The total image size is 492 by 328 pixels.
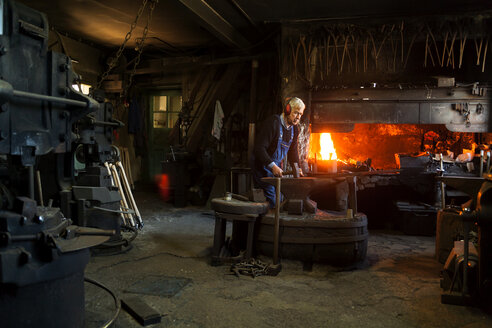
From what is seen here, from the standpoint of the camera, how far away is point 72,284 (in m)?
2.66

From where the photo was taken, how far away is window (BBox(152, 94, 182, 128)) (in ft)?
37.0

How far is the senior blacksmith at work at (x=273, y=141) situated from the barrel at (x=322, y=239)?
882 millimetres

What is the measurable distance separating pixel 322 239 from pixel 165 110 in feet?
25.8

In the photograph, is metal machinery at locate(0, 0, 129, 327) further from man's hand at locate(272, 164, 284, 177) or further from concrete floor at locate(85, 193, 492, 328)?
man's hand at locate(272, 164, 284, 177)

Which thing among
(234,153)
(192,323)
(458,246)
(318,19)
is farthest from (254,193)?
(234,153)

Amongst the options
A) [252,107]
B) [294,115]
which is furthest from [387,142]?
[294,115]

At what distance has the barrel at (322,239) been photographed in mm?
4621

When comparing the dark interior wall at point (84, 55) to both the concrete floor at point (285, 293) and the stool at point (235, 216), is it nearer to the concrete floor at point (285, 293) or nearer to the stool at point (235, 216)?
the concrete floor at point (285, 293)

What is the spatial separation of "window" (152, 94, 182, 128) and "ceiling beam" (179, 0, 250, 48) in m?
3.06

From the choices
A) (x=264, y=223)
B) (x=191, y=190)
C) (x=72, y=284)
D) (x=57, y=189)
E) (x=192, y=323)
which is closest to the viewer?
(x=72, y=284)

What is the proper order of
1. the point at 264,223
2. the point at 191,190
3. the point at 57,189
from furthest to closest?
the point at 191,190 → the point at 57,189 → the point at 264,223

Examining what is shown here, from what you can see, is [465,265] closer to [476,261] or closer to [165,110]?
[476,261]

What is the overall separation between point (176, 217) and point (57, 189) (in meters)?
3.15

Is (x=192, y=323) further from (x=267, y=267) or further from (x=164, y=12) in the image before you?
(x=164, y=12)
